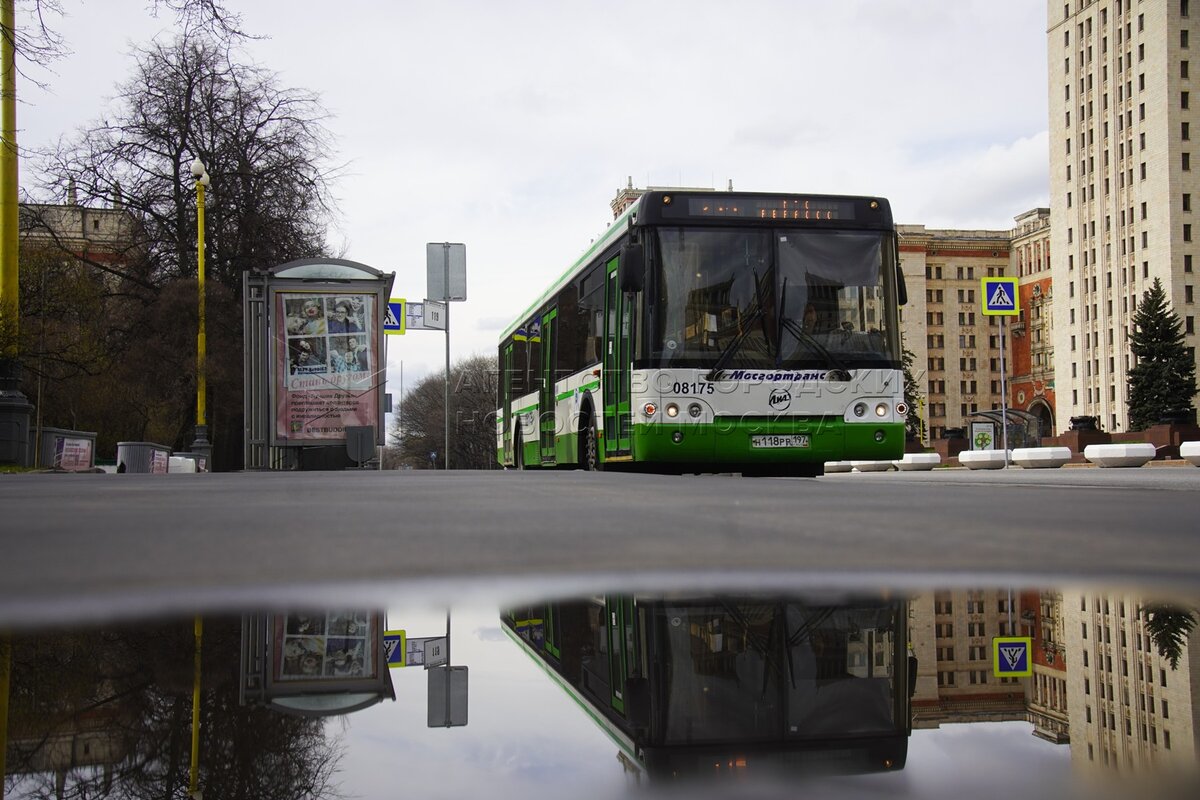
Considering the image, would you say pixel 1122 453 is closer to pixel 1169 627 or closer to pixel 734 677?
pixel 1169 627

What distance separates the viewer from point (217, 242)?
34.0 meters

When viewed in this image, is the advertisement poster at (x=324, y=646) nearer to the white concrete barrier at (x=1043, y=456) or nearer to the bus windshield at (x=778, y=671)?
the bus windshield at (x=778, y=671)

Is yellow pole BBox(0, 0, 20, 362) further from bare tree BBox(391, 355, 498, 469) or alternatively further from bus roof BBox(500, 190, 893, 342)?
bare tree BBox(391, 355, 498, 469)

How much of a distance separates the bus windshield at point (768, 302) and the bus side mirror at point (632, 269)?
0.23 meters

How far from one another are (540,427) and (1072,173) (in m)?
98.4

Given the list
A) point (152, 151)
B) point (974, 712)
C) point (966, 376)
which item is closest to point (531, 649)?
point (974, 712)

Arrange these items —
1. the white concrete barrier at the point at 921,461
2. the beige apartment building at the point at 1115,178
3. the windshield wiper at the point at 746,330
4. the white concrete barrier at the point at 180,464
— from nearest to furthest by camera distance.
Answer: the windshield wiper at the point at 746,330 → the white concrete barrier at the point at 180,464 → the white concrete barrier at the point at 921,461 → the beige apartment building at the point at 1115,178

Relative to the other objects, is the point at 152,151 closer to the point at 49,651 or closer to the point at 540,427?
the point at 540,427

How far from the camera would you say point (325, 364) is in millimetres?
21828

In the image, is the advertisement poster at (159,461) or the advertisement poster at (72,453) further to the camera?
the advertisement poster at (159,461)

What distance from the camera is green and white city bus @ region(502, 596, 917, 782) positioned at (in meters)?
1.47

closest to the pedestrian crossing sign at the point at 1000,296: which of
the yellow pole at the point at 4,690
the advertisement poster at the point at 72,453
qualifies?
the advertisement poster at the point at 72,453

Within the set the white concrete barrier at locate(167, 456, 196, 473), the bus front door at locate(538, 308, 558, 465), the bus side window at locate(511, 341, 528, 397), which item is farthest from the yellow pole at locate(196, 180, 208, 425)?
the bus front door at locate(538, 308, 558, 465)

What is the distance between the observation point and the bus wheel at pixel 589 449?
1608cm
